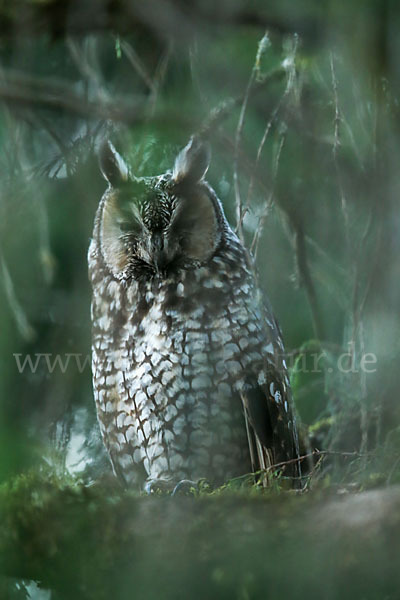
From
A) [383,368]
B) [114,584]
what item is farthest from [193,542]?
[383,368]

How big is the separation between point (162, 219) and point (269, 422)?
86 cm

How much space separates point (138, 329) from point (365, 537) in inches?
59.2

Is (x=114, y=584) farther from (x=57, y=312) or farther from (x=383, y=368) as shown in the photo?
(x=57, y=312)

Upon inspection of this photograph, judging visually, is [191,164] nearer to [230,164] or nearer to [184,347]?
[230,164]

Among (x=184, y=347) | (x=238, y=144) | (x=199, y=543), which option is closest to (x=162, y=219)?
(x=184, y=347)

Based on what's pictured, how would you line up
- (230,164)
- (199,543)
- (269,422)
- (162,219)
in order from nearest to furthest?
(199,543) < (230,164) < (162,219) < (269,422)

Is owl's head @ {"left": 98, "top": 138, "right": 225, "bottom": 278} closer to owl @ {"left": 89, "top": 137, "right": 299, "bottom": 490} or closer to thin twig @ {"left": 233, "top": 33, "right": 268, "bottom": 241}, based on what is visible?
owl @ {"left": 89, "top": 137, "right": 299, "bottom": 490}

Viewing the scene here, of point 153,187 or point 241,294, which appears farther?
point 241,294

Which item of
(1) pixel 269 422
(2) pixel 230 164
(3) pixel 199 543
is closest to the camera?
(3) pixel 199 543

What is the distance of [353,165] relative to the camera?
1843mm

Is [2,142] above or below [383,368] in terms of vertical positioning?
above

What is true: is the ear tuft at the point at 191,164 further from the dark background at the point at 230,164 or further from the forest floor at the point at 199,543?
the forest floor at the point at 199,543

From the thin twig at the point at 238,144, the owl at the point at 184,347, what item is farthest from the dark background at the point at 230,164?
the owl at the point at 184,347

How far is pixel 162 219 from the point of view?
97.6 inches
